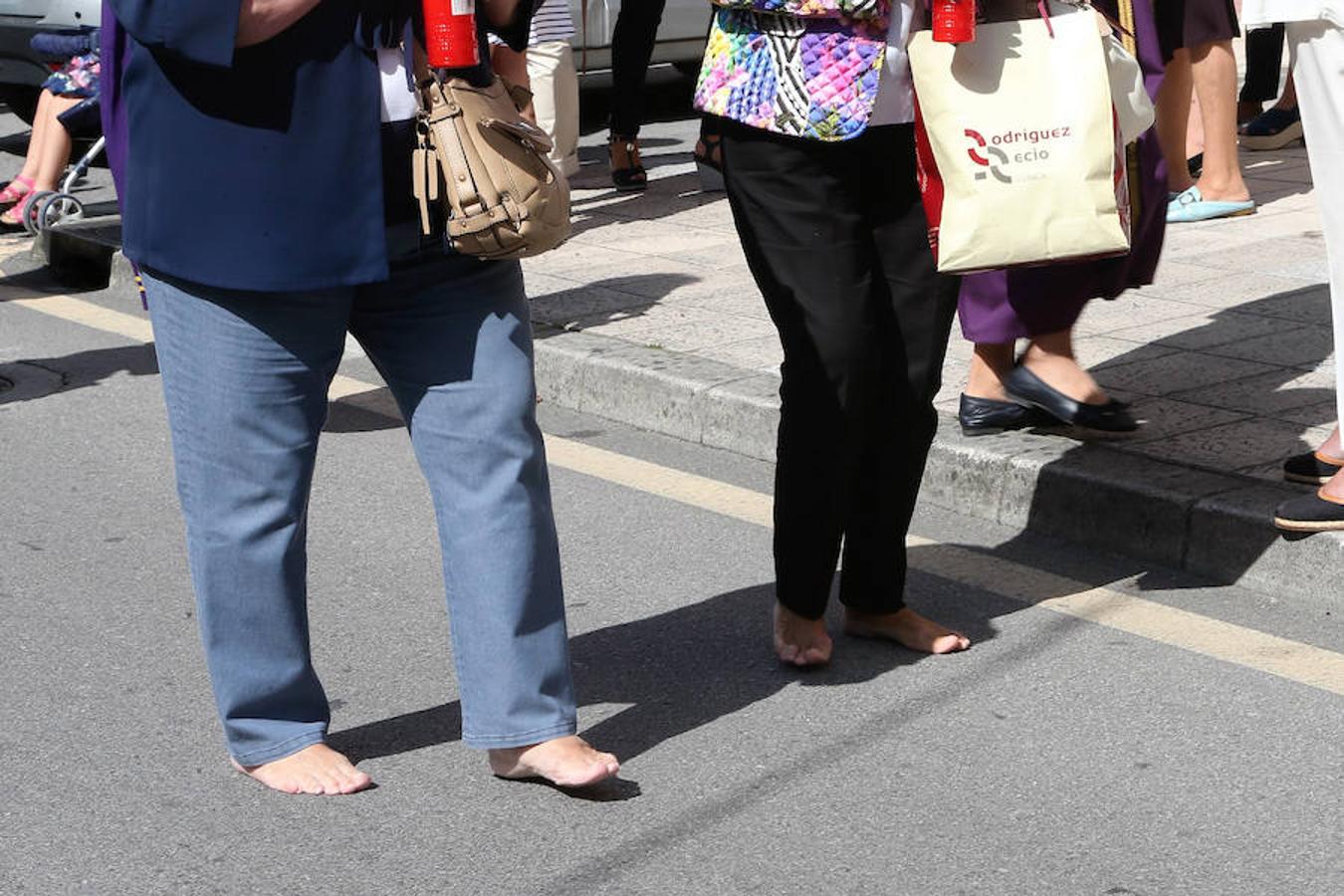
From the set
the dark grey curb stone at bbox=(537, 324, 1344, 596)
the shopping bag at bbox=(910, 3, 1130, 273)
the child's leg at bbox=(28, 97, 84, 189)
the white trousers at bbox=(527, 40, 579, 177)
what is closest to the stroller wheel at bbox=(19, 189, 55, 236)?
the child's leg at bbox=(28, 97, 84, 189)

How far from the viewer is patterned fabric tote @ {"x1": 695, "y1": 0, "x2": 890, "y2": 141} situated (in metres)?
3.56

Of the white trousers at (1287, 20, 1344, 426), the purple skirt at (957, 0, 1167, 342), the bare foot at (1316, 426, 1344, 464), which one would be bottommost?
the bare foot at (1316, 426, 1344, 464)

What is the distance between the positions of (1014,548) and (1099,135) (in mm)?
1444

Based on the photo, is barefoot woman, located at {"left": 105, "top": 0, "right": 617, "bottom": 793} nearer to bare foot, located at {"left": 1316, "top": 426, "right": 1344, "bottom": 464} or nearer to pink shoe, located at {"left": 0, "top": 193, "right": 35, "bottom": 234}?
bare foot, located at {"left": 1316, "top": 426, "right": 1344, "bottom": 464}

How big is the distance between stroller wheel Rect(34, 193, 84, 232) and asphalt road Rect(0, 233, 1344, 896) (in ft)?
12.8

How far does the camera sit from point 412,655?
164 inches

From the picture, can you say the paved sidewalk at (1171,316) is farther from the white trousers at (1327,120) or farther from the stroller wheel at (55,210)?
the stroller wheel at (55,210)

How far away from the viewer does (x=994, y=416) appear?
524 centimetres

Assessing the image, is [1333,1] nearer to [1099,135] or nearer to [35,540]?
[1099,135]

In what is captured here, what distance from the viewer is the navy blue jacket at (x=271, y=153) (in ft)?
10.2

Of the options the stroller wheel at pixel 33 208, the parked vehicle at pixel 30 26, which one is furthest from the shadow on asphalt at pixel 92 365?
the parked vehicle at pixel 30 26

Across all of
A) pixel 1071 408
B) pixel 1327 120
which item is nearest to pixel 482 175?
pixel 1327 120

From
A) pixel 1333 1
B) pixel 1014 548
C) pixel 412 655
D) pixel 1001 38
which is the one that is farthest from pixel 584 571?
pixel 1333 1

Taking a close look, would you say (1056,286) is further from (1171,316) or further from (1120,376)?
(1171,316)
